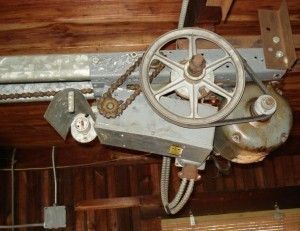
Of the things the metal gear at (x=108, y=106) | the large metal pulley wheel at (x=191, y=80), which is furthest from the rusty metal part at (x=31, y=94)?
the large metal pulley wheel at (x=191, y=80)

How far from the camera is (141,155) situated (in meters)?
3.39

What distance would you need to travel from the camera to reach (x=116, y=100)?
3.98 feet

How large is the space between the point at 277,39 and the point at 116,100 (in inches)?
27.5

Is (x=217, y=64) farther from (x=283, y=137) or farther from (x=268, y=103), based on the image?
(x=283, y=137)

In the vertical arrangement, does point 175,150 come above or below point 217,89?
below

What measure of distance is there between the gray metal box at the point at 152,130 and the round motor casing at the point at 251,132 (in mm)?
133

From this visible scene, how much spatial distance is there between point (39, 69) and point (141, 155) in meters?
2.25

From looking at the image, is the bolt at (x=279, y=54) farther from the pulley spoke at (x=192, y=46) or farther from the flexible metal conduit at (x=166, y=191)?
the flexible metal conduit at (x=166, y=191)

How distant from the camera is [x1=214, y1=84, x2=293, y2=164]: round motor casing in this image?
133cm

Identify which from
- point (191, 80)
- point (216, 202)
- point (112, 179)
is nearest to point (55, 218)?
point (112, 179)

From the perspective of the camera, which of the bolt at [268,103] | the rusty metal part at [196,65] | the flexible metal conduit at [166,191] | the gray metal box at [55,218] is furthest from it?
the gray metal box at [55,218]

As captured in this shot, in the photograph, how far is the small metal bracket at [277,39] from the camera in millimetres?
1370

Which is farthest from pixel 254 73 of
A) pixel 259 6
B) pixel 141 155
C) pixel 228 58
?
pixel 141 155

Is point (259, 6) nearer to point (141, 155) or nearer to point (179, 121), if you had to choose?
point (179, 121)
